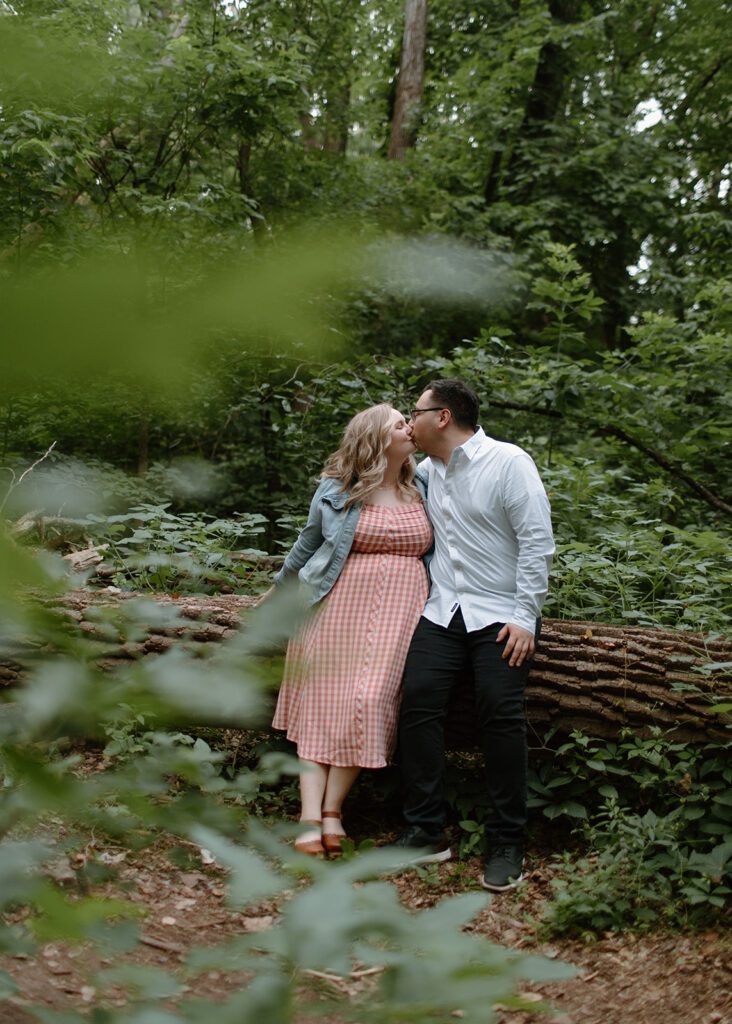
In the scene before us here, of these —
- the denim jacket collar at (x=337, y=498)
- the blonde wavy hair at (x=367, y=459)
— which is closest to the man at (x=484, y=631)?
the blonde wavy hair at (x=367, y=459)

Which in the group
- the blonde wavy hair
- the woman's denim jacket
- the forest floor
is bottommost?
the forest floor

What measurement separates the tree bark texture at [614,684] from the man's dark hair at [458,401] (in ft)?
3.06

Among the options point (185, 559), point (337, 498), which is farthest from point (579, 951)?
point (185, 559)

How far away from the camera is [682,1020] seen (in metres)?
2.61

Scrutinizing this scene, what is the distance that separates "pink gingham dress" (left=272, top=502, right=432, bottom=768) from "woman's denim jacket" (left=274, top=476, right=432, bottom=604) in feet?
0.15

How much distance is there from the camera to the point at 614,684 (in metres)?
3.52

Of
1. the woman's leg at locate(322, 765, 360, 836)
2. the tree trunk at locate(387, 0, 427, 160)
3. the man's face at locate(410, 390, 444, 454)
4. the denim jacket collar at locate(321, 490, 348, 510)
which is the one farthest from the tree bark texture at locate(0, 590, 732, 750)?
the tree trunk at locate(387, 0, 427, 160)

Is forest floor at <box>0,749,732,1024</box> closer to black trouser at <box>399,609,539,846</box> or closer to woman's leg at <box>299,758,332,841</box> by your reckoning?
black trouser at <box>399,609,539,846</box>

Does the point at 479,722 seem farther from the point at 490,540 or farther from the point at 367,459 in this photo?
the point at 367,459

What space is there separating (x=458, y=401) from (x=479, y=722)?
1.32 metres

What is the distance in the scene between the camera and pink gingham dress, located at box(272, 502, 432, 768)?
12.2 feet

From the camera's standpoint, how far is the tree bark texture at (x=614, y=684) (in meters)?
3.41

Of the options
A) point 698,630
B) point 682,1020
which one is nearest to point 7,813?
point 682,1020

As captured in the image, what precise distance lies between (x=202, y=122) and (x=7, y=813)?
6.82 m
